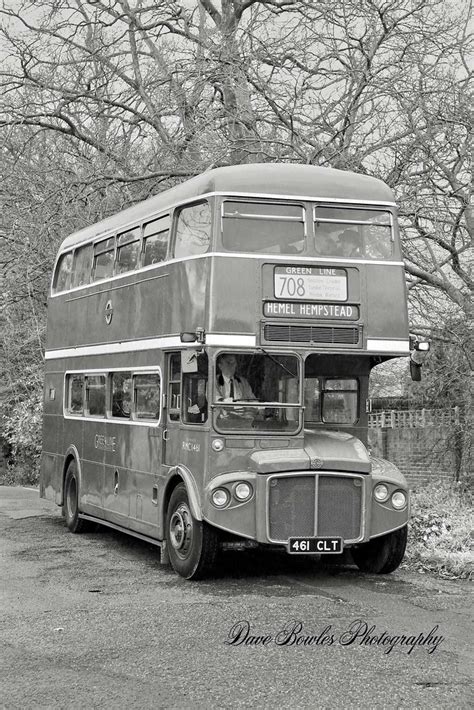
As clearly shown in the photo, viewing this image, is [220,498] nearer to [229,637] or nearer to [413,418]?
[229,637]

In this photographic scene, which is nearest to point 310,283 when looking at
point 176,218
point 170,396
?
point 176,218

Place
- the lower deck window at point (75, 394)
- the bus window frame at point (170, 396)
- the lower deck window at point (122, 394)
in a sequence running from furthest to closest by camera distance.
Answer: the lower deck window at point (75, 394)
the lower deck window at point (122, 394)
the bus window frame at point (170, 396)

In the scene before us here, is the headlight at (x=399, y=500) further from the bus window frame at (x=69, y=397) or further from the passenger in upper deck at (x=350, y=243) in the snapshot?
the bus window frame at (x=69, y=397)

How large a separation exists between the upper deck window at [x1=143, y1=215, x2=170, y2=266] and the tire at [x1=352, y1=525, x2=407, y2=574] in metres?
3.68

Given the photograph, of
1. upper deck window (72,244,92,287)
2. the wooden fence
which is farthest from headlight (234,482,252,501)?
the wooden fence

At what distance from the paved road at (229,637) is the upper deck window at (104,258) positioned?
3772 millimetres

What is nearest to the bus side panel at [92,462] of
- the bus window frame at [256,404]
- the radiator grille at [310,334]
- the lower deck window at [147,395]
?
the lower deck window at [147,395]

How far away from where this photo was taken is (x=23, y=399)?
29.2 meters

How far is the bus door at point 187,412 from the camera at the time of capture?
10633 mm

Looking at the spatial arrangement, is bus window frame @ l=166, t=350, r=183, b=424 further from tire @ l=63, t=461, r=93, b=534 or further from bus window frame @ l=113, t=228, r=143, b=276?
tire @ l=63, t=461, r=93, b=534

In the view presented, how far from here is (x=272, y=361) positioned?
10617 mm

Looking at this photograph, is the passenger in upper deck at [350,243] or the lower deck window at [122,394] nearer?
the passenger in upper deck at [350,243]

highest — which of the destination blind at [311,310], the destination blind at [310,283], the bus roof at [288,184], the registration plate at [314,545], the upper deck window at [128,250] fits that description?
the bus roof at [288,184]

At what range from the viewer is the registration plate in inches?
397
